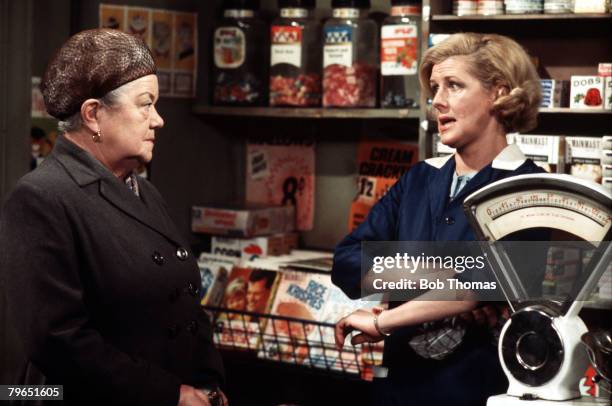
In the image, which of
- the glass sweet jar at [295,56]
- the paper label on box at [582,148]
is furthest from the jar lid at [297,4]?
the paper label on box at [582,148]

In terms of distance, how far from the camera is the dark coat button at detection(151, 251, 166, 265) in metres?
2.05

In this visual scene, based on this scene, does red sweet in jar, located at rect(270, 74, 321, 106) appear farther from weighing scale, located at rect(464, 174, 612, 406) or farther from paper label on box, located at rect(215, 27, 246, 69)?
weighing scale, located at rect(464, 174, 612, 406)

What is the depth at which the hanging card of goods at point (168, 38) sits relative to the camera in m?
3.65

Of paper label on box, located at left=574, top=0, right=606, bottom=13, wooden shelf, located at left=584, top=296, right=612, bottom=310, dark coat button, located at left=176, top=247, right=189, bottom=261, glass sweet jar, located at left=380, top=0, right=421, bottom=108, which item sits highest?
paper label on box, located at left=574, top=0, right=606, bottom=13

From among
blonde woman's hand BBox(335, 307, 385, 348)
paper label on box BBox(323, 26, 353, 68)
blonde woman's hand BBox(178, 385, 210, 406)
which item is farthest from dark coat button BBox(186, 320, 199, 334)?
paper label on box BBox(323, 26, 353, 68)

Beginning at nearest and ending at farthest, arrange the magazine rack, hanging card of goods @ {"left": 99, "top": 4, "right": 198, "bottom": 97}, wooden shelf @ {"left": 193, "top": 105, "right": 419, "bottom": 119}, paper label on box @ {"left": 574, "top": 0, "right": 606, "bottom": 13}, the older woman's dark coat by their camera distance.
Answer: the older woman's dark coat → paper label on box @ {"left": 574, "top": 0, "right": 606, "bottom": 13} → the magazine rack → wooden shelf @ {"left": 193, "top": 105, "right": 419, "bottom": 119} → hanging card of goods @ {"left": 99, "top": 4, "right": 198, "bottom": 97}

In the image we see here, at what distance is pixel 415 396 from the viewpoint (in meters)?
2.26

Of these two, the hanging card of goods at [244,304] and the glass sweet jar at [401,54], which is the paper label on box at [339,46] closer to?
the glass sweet jar at [401,54]

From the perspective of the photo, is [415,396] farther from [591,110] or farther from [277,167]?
[277,167]

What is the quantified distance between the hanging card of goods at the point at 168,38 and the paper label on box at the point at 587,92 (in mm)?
1504

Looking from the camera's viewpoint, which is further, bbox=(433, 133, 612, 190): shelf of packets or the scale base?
bbox=(433, 133, 612, 190): shelf of packets

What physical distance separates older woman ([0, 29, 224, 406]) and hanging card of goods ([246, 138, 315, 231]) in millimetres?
1745

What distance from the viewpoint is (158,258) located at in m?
2.06

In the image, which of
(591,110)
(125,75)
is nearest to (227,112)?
(591,110)
